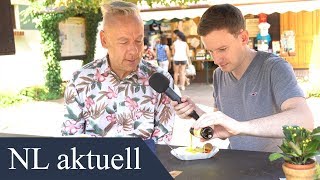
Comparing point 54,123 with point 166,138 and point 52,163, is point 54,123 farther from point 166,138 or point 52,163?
point 52,163

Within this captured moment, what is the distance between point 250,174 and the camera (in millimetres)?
1856

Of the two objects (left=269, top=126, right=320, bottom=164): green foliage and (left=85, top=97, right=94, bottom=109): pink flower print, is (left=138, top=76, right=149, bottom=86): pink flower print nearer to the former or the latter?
(left=85, top=97, right=94, bottom=109): pink flower print

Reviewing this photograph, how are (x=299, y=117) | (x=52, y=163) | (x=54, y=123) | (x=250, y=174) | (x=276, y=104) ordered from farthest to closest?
(x=54, y=123) → (x=276, y=104) → (x=299, y=117) → (x=250, y=174) → (x=52, y=163)

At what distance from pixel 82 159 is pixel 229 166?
843mm

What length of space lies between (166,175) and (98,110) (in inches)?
48.6

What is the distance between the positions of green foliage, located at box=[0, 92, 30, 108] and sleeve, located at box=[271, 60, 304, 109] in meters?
9.35

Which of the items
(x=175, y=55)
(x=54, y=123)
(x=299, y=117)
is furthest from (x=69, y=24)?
(x=299, y=117)

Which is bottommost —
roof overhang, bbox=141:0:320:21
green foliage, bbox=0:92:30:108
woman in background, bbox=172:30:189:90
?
green foliage, bbox=0:92:30:108

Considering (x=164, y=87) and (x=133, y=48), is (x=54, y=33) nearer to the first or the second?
(x=133, y=48)

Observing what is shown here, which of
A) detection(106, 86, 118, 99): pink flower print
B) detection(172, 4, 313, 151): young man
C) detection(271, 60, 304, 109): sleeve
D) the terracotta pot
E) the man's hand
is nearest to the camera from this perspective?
the terracotta pot

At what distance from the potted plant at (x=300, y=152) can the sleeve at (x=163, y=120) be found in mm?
1072

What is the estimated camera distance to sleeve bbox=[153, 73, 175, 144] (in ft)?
8.38

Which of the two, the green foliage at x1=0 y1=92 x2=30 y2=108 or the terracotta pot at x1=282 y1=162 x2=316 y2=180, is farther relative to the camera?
the green foliage at x1=0 y1=92 x2=30 y2=108

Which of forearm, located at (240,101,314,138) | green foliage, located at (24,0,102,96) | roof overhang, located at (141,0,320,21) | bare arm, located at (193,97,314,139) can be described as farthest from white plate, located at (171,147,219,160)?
roof overhang, located at (141,0,320,21)
